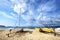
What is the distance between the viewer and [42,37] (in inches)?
110

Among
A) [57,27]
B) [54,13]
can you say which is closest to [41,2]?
[54,13]

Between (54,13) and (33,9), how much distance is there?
348 mm

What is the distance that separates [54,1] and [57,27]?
0.43m

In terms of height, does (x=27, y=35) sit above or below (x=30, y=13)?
below

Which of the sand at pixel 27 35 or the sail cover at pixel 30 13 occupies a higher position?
the sail cover at pixel 30 13

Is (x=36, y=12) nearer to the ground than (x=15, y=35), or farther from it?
farther from it

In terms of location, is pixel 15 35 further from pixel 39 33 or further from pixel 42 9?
pixel 42 9

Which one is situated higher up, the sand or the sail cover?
the sail cover

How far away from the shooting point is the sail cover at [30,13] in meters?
2.83

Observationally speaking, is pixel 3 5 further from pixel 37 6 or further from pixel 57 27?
pixel 57 27

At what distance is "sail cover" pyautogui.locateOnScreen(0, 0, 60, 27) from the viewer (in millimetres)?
2832

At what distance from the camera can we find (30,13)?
112 inches

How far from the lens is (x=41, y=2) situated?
2.86 meters

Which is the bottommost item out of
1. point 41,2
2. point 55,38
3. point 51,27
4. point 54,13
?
point 55,38
